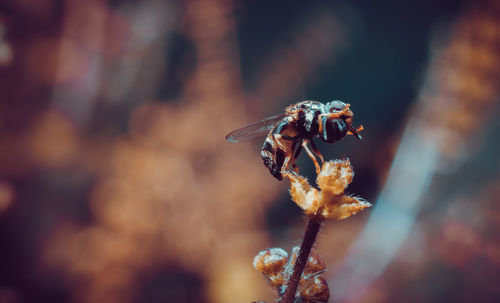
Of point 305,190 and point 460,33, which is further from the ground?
point 460,33

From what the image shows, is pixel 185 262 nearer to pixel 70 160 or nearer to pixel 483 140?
pixel 70 160

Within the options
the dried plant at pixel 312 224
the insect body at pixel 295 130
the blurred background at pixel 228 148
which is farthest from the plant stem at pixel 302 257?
the blurred background at pixel 228 148

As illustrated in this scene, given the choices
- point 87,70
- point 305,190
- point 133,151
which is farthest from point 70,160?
point 305,190

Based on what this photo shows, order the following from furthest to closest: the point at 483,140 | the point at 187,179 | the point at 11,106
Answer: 1. the point at 187,179
2. the point at 483,140
3. the point at 11,106

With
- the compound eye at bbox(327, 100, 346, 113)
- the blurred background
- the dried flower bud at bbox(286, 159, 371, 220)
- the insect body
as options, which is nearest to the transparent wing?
the insect body

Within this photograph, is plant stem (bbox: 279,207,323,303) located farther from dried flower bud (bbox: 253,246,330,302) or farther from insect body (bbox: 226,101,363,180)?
insect body (bbox: 226,101,363,180)
